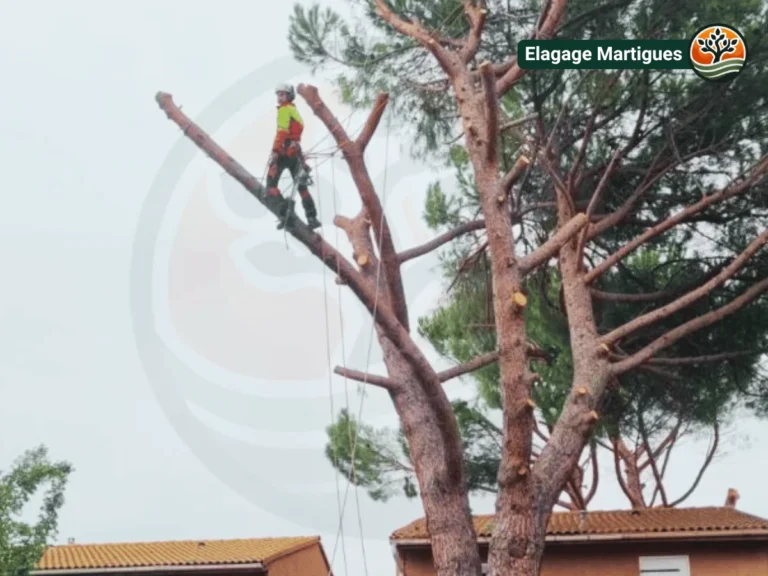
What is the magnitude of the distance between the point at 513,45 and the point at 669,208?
2460 millimetres

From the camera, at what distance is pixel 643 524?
1328 centimetres

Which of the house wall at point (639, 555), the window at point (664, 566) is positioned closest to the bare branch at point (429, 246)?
the house wall at point (639, 555)

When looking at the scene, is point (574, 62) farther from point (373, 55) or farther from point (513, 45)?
point (373, 55)

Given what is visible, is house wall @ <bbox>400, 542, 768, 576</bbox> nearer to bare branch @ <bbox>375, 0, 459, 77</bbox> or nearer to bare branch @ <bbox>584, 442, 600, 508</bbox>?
bare branch @ <bbox>584, 442, 600, 508</bbox>

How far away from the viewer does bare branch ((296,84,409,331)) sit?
23.3 feet

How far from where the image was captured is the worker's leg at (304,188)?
678 cm

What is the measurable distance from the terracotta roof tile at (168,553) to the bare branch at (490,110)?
7380 millimetres

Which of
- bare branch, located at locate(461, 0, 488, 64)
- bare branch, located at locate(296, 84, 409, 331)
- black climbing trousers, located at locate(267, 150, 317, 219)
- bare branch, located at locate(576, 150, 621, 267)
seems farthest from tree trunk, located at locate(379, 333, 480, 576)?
bare branch, located at locate(461, 0, 488, 64)

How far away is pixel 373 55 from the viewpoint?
11.1 metres

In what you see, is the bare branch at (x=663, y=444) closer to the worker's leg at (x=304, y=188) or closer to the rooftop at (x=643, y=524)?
the rooftop at (x=643, y=524)

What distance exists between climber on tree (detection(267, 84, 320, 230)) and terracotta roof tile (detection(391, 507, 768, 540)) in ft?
23.6

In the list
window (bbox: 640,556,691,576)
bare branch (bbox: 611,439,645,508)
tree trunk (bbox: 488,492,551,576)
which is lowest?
window (bbox: 640,556,691,576)

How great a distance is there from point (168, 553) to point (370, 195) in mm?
8896

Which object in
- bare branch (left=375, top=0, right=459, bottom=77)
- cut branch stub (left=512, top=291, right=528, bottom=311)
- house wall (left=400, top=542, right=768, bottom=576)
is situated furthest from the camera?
house wall (left=400, top=542, right=768, bottom=576)
